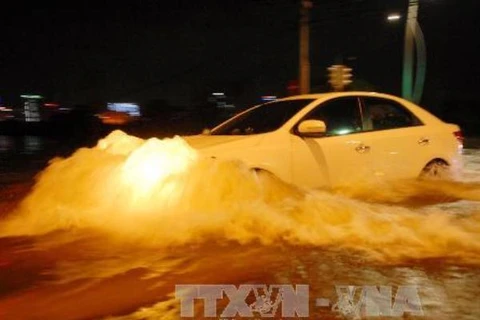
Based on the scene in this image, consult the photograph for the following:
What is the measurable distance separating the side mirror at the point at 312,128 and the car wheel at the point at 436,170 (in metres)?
1.92

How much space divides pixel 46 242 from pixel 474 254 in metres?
3.94

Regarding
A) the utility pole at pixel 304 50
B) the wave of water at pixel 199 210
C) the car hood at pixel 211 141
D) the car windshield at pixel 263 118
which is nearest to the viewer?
the wave of water at pixel 199 210

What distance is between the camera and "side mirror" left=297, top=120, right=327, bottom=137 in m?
7.71

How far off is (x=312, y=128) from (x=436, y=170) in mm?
2309

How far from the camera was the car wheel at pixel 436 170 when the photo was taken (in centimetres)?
898

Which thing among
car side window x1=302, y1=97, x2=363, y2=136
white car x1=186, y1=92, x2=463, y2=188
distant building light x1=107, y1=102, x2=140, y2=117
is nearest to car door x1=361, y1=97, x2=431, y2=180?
white car x1=186, y1=92, x2=463, y2=188

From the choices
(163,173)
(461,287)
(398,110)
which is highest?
(398,110)

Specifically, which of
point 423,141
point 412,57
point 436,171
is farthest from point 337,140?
point 412,57

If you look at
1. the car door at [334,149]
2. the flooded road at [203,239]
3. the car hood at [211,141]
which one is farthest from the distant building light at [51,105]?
the car door at [334,149]

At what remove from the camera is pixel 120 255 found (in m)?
6.05

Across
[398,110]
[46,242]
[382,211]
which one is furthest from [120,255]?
[398,110]

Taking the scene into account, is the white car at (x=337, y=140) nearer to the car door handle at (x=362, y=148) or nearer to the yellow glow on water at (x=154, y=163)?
the car door handle at (x=362, y=148)

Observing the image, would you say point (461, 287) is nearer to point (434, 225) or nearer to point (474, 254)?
point (474, 254)

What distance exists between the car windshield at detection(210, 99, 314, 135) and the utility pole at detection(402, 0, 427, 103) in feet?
54.5
